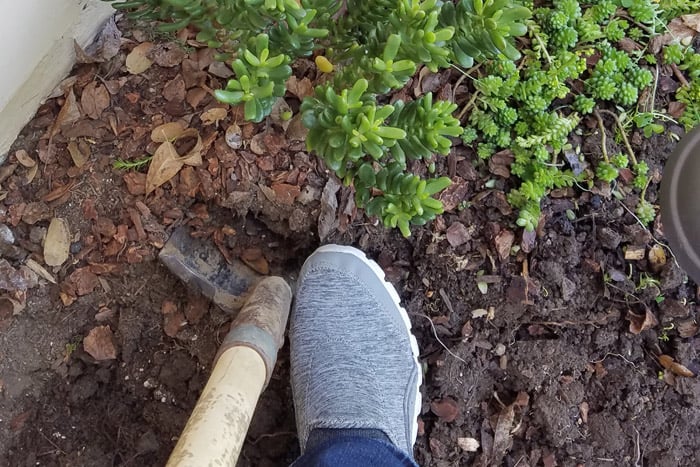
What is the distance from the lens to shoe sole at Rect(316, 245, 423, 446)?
7.36 feet

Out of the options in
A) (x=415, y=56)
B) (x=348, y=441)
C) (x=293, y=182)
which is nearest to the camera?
(x=415, y=56)

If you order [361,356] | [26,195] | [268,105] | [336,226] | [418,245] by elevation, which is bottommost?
[361,356]

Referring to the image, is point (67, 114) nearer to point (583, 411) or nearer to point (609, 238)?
point (609, 238)

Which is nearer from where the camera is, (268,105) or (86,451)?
(268,105)

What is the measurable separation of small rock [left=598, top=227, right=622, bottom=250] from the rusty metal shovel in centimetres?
117

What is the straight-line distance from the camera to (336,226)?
2277mm

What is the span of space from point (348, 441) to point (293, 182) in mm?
909

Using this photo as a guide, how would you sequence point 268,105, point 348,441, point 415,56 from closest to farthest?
1. point 415,56
2. point 268,105
3. point 348,441

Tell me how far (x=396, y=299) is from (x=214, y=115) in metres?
0.94

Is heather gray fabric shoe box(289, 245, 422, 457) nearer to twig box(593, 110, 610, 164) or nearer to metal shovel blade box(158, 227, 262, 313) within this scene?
metal shovel blade box(158, 227, 262, 313)

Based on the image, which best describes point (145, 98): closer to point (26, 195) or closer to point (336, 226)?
point (26, 195)

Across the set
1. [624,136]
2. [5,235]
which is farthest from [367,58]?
[5,235]

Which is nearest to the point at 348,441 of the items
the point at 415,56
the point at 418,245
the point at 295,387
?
the point at 295,387

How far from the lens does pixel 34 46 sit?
2.06 m
